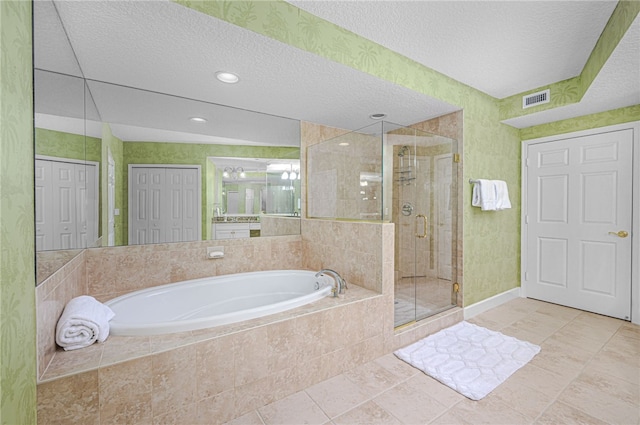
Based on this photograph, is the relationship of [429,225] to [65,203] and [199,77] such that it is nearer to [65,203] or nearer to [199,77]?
[199,77]

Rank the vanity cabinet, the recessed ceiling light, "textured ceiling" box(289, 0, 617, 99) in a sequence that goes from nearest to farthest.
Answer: "textured ceiling" box(289, 0, 617, 99)
the recessed ceiling light
the vanity cabinet

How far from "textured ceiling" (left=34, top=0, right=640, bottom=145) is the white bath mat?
2.12 metres

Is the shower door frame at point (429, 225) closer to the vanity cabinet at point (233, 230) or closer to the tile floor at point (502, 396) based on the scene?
the tile floor at point (502, 396)

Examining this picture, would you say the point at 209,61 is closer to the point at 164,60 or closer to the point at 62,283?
the point at 164,60

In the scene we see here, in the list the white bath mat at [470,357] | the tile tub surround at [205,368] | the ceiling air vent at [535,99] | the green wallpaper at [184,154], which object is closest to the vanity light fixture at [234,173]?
the green wallpaper at [184,154]

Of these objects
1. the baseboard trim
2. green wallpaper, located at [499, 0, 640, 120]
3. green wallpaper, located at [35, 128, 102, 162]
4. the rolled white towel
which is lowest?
the baseboard trim

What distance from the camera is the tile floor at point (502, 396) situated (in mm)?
1535

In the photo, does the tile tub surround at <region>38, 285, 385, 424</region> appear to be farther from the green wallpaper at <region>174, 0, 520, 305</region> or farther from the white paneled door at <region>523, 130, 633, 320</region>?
the white paneled door at <region>523, 130, 633, 320</region>

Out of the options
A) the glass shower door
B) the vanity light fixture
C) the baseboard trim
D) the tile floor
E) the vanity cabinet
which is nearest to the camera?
the tile floor

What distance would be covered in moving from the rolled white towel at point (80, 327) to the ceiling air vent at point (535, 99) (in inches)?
156

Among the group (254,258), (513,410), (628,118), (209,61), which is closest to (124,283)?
(254,258)

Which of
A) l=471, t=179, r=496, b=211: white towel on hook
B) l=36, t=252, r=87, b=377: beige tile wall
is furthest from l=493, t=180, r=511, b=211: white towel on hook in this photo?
l=36, t=252, r=87, b=377: beige tile wall

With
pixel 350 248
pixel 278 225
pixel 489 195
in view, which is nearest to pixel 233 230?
pixel 278 225

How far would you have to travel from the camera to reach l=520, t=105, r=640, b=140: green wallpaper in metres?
2.74
